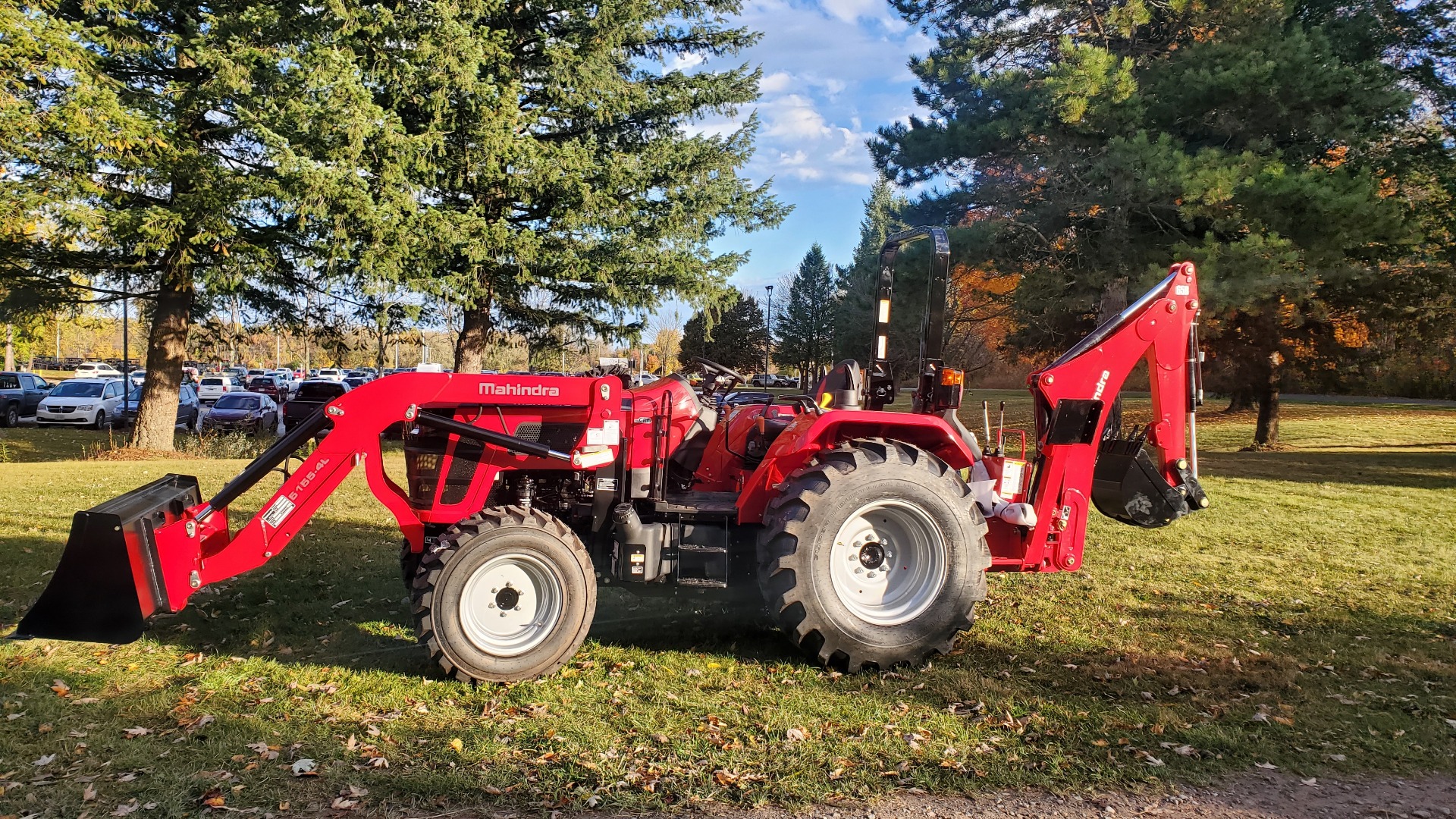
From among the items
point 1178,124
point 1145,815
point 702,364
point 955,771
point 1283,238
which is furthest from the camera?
point 1178,124

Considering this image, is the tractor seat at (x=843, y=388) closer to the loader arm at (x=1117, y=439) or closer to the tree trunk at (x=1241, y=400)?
the loader arm at (x=1117, y=439)

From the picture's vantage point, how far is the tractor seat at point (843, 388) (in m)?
5.61

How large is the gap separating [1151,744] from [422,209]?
14.7 meters

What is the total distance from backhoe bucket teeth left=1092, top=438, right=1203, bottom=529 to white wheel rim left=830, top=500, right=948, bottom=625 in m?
1.41

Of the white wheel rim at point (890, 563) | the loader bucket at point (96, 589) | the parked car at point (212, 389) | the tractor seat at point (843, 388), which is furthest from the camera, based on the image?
the parked car at point (212, 389)

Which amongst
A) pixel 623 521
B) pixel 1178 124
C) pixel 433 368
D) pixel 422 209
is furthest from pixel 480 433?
pixel 1178 124

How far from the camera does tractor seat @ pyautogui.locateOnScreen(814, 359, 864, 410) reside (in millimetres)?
5613

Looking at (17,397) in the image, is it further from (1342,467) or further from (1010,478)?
(1342,467)

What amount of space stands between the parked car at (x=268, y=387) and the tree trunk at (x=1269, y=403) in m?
31.3

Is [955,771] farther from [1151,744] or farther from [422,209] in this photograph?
[422,209]

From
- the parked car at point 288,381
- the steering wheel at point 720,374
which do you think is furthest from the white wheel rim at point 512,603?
the parked car at point 288,381

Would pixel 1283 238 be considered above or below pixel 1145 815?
above

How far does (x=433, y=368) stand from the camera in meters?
5.27

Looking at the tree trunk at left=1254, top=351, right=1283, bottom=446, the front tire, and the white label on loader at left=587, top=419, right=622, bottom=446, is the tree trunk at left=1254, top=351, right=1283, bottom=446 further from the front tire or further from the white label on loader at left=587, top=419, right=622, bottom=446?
the front tire
